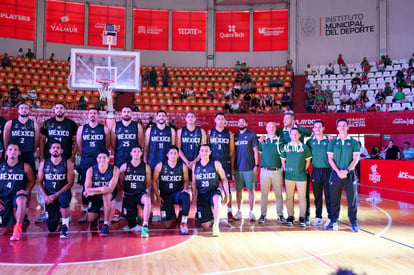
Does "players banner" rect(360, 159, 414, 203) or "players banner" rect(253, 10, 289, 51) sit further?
"players banner" rect(253, 10, 289, 51)

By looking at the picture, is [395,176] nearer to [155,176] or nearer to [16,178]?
[155,176]

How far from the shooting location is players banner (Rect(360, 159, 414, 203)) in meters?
9.84

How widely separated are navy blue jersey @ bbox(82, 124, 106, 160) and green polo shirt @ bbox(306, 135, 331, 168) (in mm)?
3603

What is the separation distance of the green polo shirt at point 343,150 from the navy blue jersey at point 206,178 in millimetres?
1946

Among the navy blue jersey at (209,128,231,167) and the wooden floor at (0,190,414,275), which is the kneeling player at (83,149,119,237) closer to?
the wooden floor at (0,190,414,275)

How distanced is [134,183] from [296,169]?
2680 mm

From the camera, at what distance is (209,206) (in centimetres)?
603

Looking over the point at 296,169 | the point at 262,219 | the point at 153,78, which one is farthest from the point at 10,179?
the point at 153,78

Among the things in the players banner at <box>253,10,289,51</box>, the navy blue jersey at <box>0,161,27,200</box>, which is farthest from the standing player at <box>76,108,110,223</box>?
the players banner at <box>253,10,289,51</box>

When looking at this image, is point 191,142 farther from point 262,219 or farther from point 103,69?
point 103,69

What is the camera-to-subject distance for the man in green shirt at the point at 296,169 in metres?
6.35

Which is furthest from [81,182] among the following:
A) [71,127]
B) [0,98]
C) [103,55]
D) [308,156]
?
[0,98]

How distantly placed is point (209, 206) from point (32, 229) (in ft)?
9.24

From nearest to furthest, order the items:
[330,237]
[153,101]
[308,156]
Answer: [330,237], [308,156], [153,101]
